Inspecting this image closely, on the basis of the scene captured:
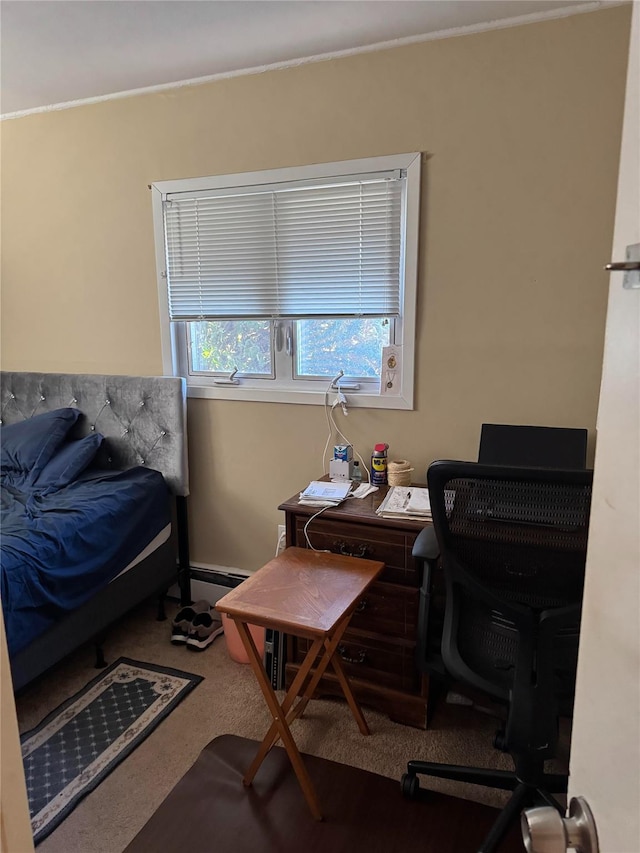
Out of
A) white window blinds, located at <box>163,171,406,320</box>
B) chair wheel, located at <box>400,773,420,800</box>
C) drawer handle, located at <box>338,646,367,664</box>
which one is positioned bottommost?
chair wheel, located at <box>400,773,420,800</box>

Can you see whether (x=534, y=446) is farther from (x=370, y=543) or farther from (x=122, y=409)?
(x=122, y=409)

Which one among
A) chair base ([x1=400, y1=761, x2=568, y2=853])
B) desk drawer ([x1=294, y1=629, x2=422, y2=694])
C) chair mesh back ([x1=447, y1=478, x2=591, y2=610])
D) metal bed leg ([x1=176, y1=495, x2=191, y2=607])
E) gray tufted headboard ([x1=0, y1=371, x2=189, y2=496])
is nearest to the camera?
chair mesh back ([x1=447, y1=478, x2=591, y2=610])

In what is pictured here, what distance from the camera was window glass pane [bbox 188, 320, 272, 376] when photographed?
2.61 m

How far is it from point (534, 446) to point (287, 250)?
1315 mm

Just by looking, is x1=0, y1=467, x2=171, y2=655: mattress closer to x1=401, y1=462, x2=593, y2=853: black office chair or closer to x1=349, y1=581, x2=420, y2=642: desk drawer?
x1=349, y1=581, x2=420, y2=642: desk drawer

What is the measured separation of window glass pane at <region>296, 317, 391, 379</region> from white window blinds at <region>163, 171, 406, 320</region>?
93 mm

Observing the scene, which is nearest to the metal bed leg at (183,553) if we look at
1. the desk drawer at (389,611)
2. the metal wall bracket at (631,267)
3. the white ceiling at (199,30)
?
the desk drawer at (389,611)

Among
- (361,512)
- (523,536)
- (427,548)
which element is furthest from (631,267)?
(361,512)

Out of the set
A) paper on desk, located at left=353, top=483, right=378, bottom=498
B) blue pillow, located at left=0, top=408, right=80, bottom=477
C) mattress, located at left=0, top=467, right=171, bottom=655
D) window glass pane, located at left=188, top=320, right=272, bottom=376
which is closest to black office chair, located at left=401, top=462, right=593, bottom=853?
paper on desk, located at left=353, top=483, right=378, bottom=498

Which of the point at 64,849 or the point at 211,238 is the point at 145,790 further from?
the point at 211,238

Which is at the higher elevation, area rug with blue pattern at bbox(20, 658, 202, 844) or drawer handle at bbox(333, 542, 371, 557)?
drawer handle at bbox(333, 542, 371, 557)

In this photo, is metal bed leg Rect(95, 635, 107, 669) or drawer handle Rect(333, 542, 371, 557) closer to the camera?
drawer handle Rect(333, 542, 371, 557)

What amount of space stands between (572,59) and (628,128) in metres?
1.69

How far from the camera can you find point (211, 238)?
251 centimetres
